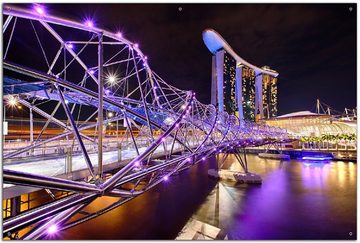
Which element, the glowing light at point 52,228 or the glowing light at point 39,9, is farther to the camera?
the glowing light at point 52,228

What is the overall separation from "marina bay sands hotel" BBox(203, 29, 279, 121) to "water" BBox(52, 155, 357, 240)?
2082 inches

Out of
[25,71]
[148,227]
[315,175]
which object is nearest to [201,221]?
[148,227]

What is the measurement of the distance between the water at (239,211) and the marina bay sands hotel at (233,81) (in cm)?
5288

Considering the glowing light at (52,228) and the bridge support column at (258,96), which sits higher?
the bridge support column at (258,96)

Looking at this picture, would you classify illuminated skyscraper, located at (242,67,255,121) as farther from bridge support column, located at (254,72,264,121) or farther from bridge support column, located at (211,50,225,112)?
bridge support column, located at (211,50,225,112)

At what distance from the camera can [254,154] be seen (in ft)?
142

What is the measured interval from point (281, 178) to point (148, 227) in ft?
51.5

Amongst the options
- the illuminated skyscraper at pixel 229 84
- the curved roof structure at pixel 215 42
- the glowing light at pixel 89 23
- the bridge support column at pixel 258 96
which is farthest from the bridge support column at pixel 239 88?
the glowing light at pixel 89 23

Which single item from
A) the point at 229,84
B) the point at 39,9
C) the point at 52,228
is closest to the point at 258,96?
the point at 229,84

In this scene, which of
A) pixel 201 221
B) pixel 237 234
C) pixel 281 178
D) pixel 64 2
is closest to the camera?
pixel 64 2

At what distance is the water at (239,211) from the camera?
34.4 ft

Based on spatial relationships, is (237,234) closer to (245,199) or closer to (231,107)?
(245,199)

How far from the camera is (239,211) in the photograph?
13.3 m

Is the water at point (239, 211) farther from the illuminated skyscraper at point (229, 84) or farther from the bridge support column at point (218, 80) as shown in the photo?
the illuminated skyscraper at point (229, 84)
